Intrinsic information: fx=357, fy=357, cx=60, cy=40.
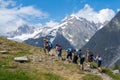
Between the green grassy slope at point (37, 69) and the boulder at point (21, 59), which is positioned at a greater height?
the boulder at point (21, 59)

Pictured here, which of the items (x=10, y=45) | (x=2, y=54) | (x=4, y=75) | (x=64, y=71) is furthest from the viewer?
(x=10, y=45)

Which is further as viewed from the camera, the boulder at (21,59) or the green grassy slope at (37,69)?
the boulder at (21,59)

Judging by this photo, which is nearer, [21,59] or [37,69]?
[37,69]

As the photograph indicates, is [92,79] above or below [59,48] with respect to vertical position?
below

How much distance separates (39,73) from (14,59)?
777 cm

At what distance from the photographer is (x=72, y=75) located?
53.8 metres

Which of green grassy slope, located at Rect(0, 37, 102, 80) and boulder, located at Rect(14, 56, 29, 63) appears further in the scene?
boulder, located at Rect(14, 56, 29, 63)

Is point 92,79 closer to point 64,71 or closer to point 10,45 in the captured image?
point 64,71

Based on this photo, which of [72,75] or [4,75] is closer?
[4,75]

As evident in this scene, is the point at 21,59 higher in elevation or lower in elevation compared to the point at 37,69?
higher

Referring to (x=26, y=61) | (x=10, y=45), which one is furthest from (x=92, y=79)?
(x=10, y=45)

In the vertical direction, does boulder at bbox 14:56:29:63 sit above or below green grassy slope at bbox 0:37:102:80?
above

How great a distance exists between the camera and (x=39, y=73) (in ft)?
167

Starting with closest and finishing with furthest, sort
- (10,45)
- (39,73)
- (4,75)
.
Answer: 1. (4,75)
2. (39,73)
3. (10,45)
